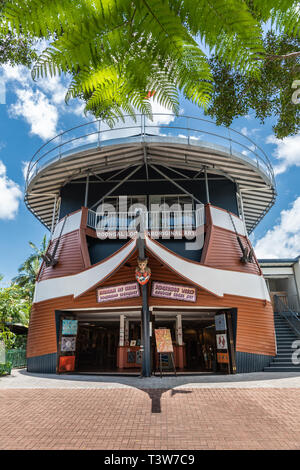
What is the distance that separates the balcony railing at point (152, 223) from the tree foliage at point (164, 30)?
550 inches

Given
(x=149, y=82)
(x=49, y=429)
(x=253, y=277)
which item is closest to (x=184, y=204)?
(x=253, y=277)

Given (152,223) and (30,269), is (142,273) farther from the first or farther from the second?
(30,269)

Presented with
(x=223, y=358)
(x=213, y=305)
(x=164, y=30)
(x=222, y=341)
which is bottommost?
(x=223, y=358)

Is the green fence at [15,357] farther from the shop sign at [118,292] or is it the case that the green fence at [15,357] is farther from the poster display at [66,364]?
the shop sign at [118,292]

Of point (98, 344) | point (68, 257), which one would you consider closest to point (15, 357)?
point (98, 344)

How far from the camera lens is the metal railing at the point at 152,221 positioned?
15672mm

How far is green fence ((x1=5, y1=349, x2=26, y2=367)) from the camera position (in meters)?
18.8

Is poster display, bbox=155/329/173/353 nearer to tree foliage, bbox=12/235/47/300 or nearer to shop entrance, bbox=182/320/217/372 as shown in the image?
shop entrance, bbox=182/320/217/372

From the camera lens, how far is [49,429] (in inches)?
245

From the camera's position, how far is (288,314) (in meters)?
20.5

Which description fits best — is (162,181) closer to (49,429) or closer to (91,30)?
(49,429)

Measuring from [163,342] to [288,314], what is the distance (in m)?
12.5

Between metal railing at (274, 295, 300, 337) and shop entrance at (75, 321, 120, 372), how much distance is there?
36.5ft

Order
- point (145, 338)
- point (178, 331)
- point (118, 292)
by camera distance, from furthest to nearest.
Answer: point (178, 331), point (118, 292), point (145, 338)
